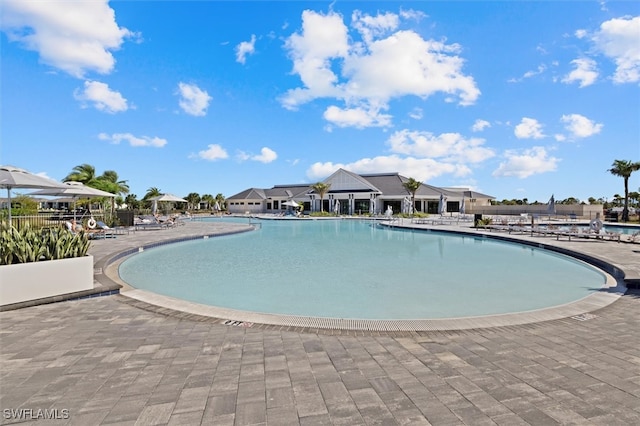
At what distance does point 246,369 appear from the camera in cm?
316

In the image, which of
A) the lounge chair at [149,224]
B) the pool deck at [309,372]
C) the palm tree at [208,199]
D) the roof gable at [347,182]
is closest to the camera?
the pool deck at [309,372]

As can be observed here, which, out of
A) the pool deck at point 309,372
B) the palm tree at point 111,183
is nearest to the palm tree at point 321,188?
the palm tree at point 111,183

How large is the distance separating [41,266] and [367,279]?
6632mm

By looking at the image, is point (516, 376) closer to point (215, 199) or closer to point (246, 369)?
point (246, 369)

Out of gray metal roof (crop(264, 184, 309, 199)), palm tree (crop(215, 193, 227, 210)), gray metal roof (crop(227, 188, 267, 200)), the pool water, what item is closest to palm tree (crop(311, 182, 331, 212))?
gray metal roof (crop(264, 184, 309, 199))

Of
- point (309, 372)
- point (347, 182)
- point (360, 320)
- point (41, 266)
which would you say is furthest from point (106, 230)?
point (347, 182)

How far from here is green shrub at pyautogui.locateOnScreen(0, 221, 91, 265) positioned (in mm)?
5152

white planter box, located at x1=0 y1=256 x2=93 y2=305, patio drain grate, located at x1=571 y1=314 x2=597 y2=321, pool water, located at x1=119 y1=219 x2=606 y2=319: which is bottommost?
pool water, located at x1=119 y1=219 x2=606 y2=319

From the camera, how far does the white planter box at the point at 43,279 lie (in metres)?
5.00

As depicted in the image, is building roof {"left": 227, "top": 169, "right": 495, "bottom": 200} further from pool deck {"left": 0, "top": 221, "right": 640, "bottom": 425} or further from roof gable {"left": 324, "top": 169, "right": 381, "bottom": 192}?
pool deck {"left": 0, "top": 221, "right": 640, "bottom": 425}

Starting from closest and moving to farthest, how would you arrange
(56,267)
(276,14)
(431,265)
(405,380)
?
1. (405,380)
2. (56,267)
3. (431,265)
4. (276,14)

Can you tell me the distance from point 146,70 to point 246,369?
16783 mm

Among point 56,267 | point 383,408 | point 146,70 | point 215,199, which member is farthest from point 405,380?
point 215,199

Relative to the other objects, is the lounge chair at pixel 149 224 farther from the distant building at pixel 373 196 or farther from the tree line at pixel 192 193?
the distant building at pixel 373 196
